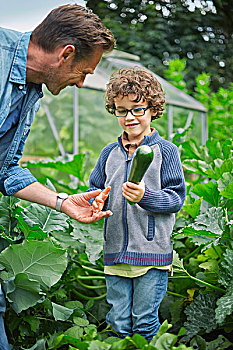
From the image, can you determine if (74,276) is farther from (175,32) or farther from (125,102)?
(175,32)

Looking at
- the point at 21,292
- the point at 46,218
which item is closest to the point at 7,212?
the point at 46,218

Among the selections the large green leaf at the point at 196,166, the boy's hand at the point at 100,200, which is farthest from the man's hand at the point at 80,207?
the large green leaf at the point at 196,166

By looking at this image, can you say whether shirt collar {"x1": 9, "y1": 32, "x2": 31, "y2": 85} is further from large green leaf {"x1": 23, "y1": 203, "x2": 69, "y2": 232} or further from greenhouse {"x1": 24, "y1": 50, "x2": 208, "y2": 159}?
greenhouse {"x1": 24, "y1": 50, "x2": 208, "y2": 159}

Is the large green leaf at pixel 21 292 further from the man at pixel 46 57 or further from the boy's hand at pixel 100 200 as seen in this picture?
the boy's hand at pixel 100 200

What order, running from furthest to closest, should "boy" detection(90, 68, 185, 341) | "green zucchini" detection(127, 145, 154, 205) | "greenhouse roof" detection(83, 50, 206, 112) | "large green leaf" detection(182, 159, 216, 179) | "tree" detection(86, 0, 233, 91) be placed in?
"tree" detection(86, 0, 233, 91), "greenhouse roof" detection(83, 50, 206, 112), "large green leaf" detection(182, 159, 216, 179), "boy" detection(90, 68, 185, 341), "green zucchini" detection(127, 145, 154, 205)

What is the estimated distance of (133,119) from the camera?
220 cm

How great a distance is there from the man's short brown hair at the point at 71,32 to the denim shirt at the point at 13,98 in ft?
0.27

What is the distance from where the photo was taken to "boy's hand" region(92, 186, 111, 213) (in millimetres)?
2148

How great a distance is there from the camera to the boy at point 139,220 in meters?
2.13

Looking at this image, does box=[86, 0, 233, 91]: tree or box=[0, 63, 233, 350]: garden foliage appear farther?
box=[86, 0, 233, 91]: tree

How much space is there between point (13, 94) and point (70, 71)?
0.85 ft

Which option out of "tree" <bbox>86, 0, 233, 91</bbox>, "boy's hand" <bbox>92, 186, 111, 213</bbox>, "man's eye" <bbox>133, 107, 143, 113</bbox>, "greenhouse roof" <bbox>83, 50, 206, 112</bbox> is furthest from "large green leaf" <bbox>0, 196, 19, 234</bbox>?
"tree" <bbox>86, 0, 233, 91</bbox>

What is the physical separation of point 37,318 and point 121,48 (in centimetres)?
1071

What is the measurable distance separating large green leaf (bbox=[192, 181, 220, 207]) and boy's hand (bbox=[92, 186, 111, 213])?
689mm
